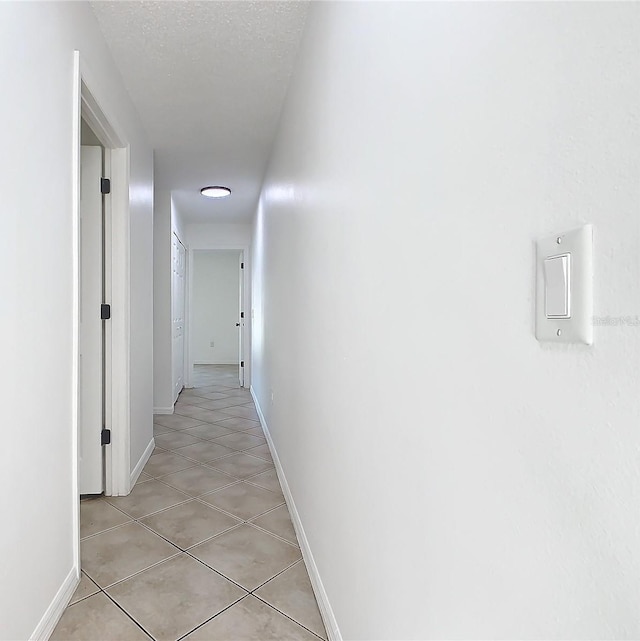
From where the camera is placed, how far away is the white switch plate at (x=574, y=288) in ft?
1.57

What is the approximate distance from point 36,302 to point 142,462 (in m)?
2.11

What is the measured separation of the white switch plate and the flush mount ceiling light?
4.69 m

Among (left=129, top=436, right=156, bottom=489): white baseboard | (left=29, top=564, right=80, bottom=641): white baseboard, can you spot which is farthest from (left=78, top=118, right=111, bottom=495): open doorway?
(left=29, top=564, right=80, bottom=641): white baseboard

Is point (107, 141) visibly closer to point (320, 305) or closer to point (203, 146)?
point (203, 146)

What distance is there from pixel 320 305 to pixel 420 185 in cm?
100

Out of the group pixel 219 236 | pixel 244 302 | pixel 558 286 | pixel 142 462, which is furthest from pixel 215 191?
pixel 558 286

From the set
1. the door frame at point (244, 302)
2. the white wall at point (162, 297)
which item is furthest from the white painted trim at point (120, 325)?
the door frame at point (244, 302)

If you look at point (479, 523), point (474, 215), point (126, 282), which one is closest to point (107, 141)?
point (126, 282)

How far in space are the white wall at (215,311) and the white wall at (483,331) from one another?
895cm

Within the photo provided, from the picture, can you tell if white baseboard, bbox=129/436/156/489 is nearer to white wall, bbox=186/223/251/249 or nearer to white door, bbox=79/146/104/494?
white door, bbox=79/146/104/494

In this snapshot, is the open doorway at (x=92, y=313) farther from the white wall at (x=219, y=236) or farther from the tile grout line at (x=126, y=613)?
the white wall at (x=219, y=236)

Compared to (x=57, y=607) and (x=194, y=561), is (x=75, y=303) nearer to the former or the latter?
(x=57, y=607)

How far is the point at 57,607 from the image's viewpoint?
1.69 m

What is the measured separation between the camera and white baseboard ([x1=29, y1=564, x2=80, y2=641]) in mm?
1546
